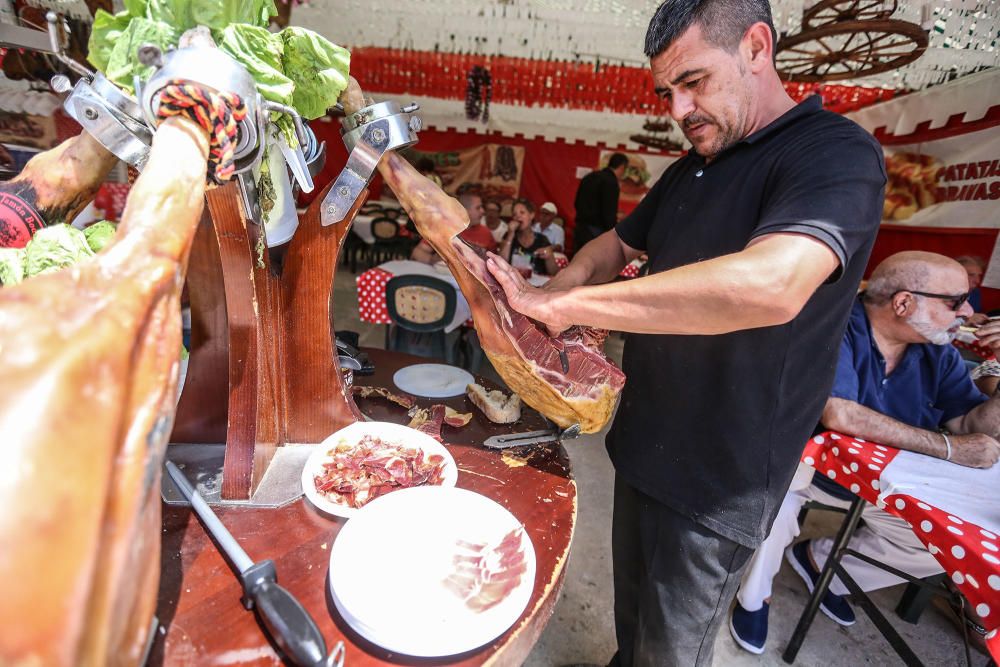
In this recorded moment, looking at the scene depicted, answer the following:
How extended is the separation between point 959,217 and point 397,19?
23.6ft

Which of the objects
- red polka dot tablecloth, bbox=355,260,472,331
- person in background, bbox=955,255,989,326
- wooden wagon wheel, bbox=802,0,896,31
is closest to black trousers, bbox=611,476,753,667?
red polka dot tablecloth, bbox=355,260,472,331

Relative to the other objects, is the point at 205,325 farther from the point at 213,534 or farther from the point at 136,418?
the point at 136,418

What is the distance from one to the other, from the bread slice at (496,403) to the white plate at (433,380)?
0.35 ft

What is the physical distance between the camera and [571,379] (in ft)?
5.05

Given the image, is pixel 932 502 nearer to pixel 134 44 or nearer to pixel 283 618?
pixel 283 618

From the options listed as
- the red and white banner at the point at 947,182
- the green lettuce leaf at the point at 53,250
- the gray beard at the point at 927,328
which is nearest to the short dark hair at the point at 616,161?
the red and white banner at the point at 947,182

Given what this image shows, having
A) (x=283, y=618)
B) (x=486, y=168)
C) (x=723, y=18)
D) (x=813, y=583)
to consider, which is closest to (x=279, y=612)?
(x=283, y=618)

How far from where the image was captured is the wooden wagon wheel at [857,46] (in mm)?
3928

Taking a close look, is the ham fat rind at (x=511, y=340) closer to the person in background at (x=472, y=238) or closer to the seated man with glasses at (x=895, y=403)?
the seated man with glasses at (x=895, y=403)

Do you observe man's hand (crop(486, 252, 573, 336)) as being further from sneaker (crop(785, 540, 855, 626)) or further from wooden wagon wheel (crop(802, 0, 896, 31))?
wooden wagon wheel (crop(802, 0, 896, 31))

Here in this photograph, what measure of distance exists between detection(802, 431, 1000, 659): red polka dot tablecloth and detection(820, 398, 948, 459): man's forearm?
0.07 m

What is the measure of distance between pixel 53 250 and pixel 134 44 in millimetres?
454

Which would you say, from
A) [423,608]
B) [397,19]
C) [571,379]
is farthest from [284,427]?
[397,19]

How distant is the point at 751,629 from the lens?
8.43 feet
